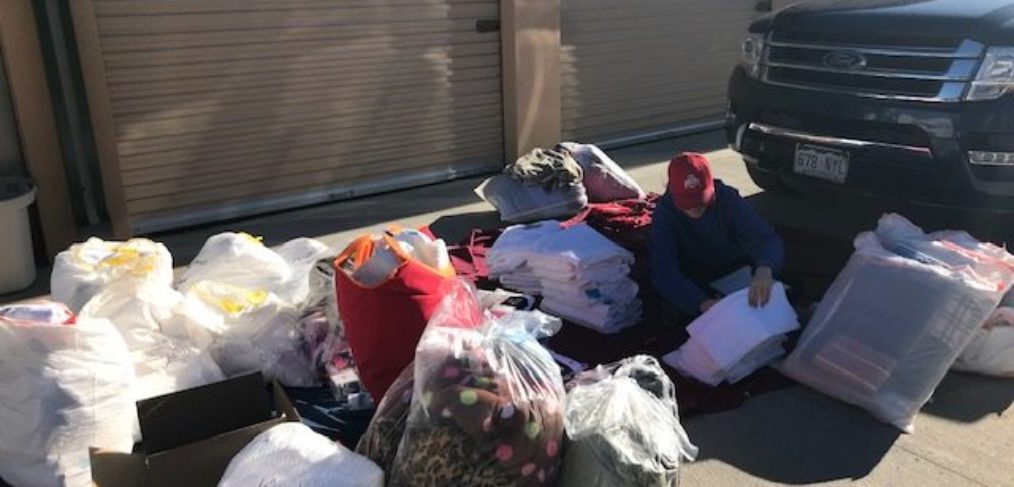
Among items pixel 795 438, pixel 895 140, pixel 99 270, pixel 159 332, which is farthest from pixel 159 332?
pixel 895 140

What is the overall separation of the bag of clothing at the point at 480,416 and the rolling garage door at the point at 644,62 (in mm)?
5364

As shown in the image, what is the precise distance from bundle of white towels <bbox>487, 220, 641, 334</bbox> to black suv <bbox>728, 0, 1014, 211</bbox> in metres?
1.42

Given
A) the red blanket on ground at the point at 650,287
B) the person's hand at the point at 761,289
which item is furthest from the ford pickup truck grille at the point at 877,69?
the person's hand at the point at 761,289

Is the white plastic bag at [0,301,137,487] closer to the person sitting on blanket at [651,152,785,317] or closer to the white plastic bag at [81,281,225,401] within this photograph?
the white plastic bag at [81,281,225,401]

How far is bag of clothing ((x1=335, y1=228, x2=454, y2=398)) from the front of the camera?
3.21 meters

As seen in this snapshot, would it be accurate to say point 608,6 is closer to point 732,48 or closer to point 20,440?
point 732,48

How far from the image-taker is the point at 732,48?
9031 mm

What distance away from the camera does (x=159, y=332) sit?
3.54m

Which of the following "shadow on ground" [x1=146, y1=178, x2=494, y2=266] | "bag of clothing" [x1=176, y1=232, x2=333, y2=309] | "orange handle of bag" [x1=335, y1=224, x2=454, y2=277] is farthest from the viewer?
"shadow on ground" [x1=146, y1=178, x2=494, y2=266]

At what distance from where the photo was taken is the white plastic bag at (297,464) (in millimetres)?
2416

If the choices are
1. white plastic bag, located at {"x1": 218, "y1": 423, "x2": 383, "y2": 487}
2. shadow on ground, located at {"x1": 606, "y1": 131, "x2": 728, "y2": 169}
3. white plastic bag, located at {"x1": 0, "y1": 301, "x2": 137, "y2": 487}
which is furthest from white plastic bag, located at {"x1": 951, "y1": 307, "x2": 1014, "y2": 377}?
shadow on ground, located at {"x1": 606, "y1": 131, "x2": 728, "y2": 169}

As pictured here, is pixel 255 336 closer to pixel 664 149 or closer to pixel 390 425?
pixel 390 425

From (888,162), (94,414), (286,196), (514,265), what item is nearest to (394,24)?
(286,196)

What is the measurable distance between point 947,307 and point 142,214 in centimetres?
477
